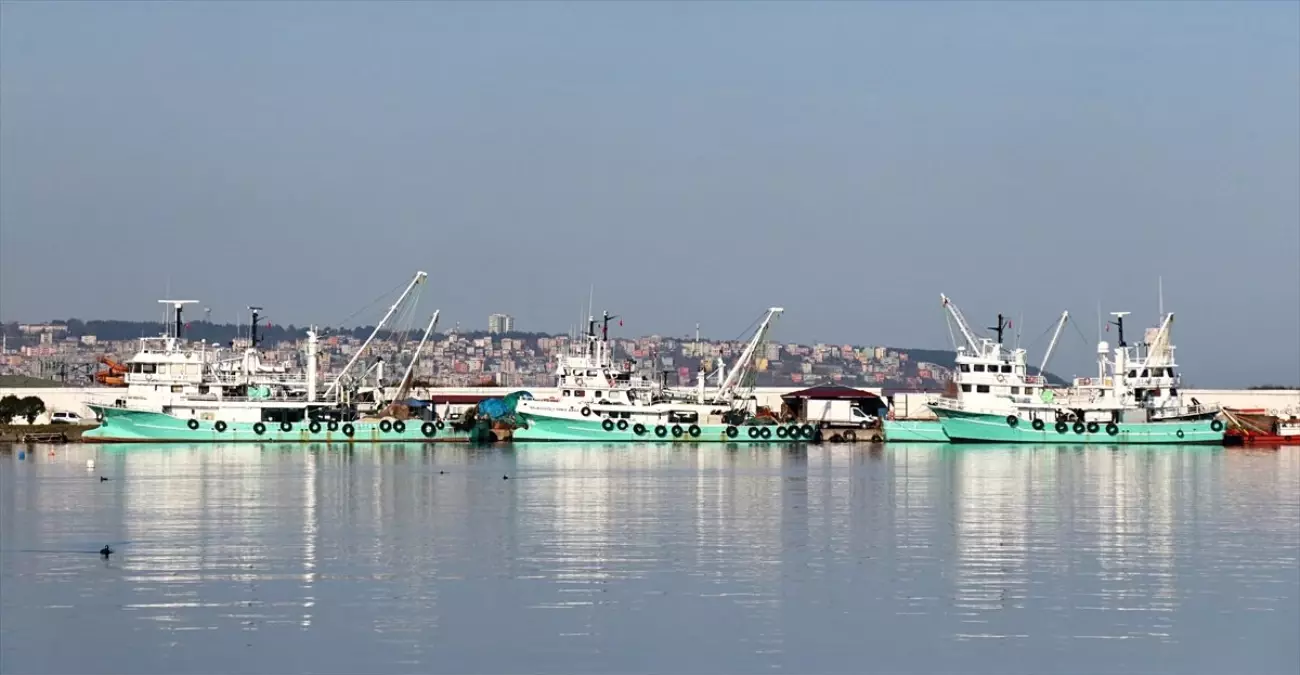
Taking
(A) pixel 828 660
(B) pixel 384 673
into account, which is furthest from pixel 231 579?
(A) pixel 828 660

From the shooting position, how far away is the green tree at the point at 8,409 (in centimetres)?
10350

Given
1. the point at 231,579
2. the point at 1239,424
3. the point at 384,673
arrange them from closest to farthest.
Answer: the point at 384,673 < the point at 231,579 < the point at 1239,424

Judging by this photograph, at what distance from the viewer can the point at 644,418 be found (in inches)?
3519

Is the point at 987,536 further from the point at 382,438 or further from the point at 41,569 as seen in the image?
the point at 382,438

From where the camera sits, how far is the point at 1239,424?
98.1m

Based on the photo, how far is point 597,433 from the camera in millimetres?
88125

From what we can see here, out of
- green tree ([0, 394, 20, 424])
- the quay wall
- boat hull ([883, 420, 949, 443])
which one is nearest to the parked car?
the quay wall

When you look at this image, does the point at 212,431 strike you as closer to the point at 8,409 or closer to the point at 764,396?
the point at 8,409

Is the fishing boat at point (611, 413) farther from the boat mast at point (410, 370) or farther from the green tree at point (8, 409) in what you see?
the green tree at point (8, 409)

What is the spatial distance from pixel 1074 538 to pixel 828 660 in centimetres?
1495

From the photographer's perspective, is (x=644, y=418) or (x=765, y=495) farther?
(x=644, y=418)

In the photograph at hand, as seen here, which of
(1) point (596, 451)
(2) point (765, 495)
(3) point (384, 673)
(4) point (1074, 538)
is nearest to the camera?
(3) point (384, 673)

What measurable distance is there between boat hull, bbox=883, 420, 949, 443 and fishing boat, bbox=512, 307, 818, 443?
17.1 ft

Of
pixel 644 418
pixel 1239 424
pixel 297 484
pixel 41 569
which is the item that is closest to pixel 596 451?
pixel 644 418
